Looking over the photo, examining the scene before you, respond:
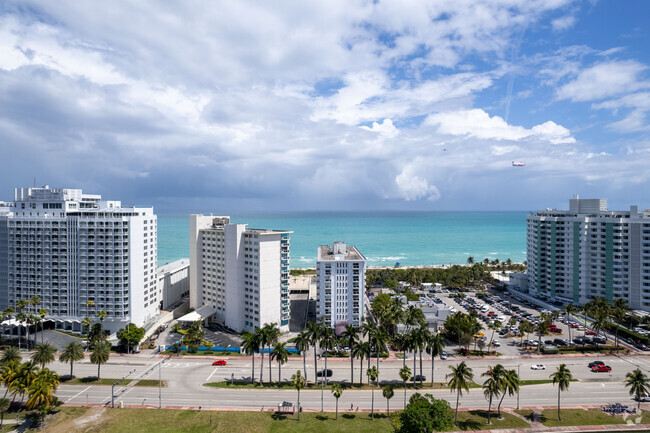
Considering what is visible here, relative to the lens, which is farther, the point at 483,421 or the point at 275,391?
the point at 275,391

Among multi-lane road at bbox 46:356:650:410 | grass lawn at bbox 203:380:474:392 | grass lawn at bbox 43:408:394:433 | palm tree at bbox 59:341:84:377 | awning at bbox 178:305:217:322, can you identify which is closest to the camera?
grass lawn at bbox 43:408:394:433

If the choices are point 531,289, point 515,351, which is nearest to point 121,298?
point 515,351

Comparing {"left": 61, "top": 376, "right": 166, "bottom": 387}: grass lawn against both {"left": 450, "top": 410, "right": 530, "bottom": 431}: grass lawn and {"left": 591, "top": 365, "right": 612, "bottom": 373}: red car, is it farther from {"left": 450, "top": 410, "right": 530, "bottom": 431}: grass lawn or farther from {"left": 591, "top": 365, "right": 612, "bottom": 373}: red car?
{"left": 591, "top": 365, "right": 612, "bottom": 373}: red car

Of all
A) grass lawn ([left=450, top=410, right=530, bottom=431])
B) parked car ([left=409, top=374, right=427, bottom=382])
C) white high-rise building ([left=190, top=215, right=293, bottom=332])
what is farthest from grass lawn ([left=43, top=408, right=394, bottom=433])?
white high-rise building ([left=190, top=215, right=293, bottom=332])

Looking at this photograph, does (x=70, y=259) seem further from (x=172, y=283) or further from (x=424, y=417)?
(x=424, y=417)

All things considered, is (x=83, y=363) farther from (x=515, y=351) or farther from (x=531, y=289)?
(x=531, y=289)

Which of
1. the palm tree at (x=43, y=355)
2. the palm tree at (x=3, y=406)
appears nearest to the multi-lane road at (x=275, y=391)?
the palm tree at (x=43, y=355)

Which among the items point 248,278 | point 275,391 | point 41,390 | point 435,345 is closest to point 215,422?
point 275,391
